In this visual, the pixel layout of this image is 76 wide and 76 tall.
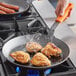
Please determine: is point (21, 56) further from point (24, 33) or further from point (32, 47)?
point (24, 33)

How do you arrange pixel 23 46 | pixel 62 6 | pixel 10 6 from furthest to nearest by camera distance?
pixel 10 6 < pixel 62 6 < pixel 23 46

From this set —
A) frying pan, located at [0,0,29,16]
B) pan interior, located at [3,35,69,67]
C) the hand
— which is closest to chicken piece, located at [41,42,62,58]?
pan interior, located at [3,35,69,67]

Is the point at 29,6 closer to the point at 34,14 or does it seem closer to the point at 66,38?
the point at 34,14

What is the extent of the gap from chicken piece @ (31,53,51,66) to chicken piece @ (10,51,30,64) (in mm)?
29

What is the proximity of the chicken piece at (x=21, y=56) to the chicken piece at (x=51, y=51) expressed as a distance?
8 centimetres

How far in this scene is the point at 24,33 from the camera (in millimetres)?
1303

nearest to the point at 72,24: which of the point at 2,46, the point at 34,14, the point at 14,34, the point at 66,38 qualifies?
the point at 34,14

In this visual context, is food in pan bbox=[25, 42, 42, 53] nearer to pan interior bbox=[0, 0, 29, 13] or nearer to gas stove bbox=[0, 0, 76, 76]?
gas stove bbox=[0, 0, 76, 76]

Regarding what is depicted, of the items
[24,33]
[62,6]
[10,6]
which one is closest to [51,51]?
[24,33]

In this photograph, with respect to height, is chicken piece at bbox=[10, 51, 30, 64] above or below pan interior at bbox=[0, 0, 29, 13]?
below

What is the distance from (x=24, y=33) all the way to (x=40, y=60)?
273 millimetres

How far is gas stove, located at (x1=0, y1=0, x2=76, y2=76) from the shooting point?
1.01 metres

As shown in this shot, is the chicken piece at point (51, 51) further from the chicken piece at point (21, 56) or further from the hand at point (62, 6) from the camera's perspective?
the hand at point (62, 6)

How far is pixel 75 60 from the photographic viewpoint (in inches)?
44.3
